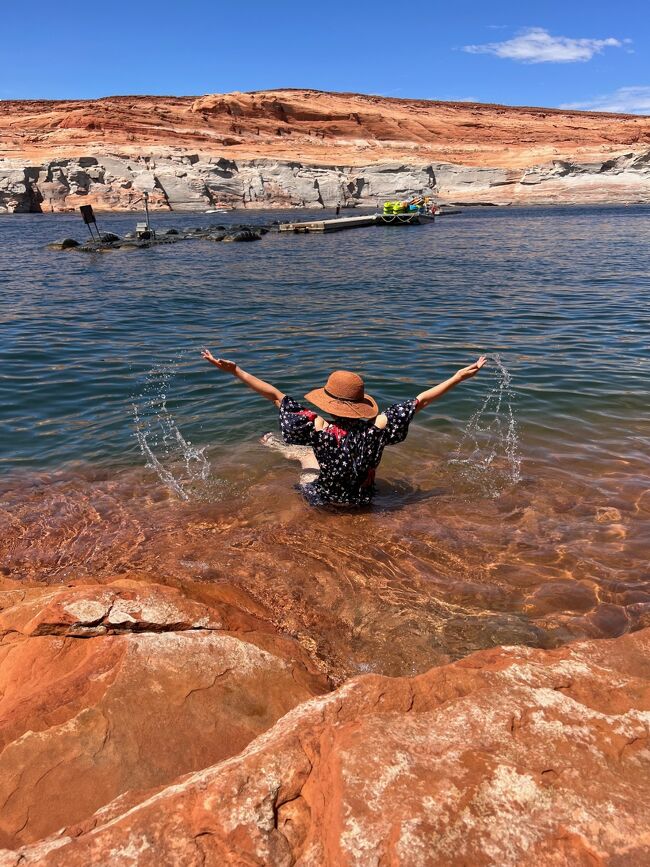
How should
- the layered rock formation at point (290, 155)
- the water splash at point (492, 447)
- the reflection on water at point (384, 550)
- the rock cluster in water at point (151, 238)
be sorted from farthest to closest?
the layered rock formation at point (290, 155)
the rock cluster in water at point (151, 238)
the water splash at point (492, 447)
the reflection on water at point (384, 550)

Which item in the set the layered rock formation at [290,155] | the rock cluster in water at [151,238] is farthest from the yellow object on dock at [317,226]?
the layered rock formation at [290,155]

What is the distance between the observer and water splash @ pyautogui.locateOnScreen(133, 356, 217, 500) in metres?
5.77

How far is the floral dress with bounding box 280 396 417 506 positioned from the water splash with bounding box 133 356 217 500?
1.59m

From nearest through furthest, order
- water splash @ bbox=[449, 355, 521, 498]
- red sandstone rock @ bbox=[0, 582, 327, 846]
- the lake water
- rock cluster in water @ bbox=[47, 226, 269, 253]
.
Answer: red sandstone rock @ bbox=[0, 582, 327, 846]
the lake water
water splash @ bbox=[449, 355, 521, 498]
rock cluster in water @ bbox=[47, 226, 269, 253]

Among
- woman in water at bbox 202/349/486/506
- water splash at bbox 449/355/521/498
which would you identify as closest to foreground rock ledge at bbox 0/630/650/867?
woman in water at bbox 202/349/486/506

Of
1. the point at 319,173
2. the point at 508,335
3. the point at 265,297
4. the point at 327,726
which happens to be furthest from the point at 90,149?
the point at 327,726

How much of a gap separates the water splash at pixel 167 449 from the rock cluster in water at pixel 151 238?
1966 centimetres

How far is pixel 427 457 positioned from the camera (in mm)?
6359

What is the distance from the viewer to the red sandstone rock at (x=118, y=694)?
201cm

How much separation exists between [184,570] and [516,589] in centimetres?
243

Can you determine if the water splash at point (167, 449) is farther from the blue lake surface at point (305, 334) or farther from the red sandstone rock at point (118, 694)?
the red sandstone rock at point (118, 694)

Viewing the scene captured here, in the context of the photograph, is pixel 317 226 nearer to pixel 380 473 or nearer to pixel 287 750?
pixel 380 473

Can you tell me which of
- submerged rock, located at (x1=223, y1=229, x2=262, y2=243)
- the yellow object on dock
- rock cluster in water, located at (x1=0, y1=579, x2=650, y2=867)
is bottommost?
rock cluster in water, located at (x1=0, y1=579, x2=650, y2=867)

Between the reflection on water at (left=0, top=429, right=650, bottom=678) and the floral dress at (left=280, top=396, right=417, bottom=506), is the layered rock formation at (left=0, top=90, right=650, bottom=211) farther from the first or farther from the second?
the floral dress at (left=280, top=396, right=417, bottom=506)
